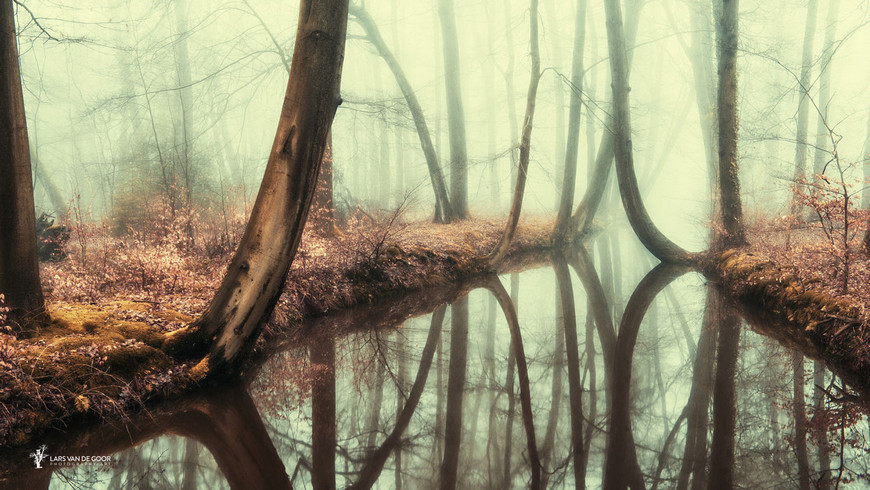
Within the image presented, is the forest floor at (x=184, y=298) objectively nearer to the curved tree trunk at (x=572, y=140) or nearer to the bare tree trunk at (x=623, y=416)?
the bare tree trunk at (x=623, y=416)

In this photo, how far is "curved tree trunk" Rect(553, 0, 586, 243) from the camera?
51.9 feet

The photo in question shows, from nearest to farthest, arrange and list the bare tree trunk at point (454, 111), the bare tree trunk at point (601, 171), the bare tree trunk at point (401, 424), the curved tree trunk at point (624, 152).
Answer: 1. the bare tree trunk at point (401, 424)
2. the curved tree trunk at point (624, 152)
3. the bare tree trunk at point (601, 171)
4. the bare tree trunk at point (454, 111)

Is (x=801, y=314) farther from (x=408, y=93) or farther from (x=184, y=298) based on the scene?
(x=408, y=93)

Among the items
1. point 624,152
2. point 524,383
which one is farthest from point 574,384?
point 624,152

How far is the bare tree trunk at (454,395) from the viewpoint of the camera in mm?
3543

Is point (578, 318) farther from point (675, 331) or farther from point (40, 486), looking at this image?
point (40, 486)

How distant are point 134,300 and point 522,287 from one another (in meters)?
7.67

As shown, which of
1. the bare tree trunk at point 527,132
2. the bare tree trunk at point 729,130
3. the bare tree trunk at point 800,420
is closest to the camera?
the bare tree trunk at point 800,420

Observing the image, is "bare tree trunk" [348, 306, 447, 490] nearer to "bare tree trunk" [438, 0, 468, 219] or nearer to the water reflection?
the water reflection

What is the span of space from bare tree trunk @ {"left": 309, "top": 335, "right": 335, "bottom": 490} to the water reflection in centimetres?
2

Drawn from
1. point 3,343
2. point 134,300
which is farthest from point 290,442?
point 134,300

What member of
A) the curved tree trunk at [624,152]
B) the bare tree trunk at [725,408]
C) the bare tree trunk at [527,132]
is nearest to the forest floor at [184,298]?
the bare tree trunk at [725,408]

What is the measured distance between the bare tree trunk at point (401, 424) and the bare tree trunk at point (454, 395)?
26 centimetres

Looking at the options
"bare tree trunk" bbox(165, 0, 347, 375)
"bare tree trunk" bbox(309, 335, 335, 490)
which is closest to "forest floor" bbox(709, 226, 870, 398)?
"bare tree trunk" bbox(309, 335, 335, 490)
